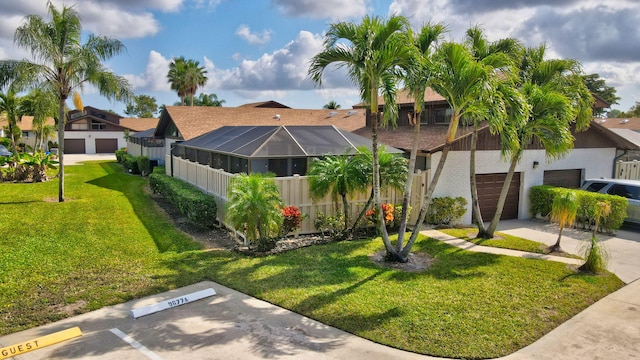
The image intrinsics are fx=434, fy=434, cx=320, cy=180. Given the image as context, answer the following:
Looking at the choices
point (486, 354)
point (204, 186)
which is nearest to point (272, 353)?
point (486, 354)

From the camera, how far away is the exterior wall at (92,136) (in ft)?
163

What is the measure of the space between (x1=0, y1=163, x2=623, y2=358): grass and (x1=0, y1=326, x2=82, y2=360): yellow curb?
645 mm

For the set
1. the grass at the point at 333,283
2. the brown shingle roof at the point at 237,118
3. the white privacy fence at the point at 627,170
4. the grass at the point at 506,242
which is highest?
the brown shingle roof at the point at 237,118

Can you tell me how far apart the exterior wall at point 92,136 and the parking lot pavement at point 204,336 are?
49.6 meters

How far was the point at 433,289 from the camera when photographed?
321 inches

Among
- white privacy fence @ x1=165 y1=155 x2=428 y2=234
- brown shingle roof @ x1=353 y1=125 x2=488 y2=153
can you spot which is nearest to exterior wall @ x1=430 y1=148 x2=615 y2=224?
brown shingle roof @ x1=353 y1=125 x2=488 y2=153

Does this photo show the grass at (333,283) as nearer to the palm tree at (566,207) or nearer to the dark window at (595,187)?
the palm tree at (566,207)

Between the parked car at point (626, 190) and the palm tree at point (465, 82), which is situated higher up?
the palm tree at point (465, 82)

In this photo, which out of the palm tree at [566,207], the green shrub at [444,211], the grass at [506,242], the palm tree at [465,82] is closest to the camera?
the palm tree at [465,82]

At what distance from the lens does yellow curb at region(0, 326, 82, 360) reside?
5.62m

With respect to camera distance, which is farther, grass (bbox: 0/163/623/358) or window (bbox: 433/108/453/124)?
window (bbox: 433/108/453/124)

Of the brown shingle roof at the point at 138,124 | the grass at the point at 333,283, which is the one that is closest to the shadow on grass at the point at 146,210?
the grass at the point at 333,283

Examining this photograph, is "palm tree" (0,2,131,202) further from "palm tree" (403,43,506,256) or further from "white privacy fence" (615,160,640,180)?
"white privacy fence" (615,160,640,180)

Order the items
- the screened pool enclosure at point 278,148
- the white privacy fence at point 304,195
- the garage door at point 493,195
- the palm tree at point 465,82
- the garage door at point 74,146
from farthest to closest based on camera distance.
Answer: the garage door at point 74,146 → the garage door at point 493,195 → the screened pool enclosure at point 278,148 → the white privacy fence at point 304,195 → the palm tree at point 465,82
